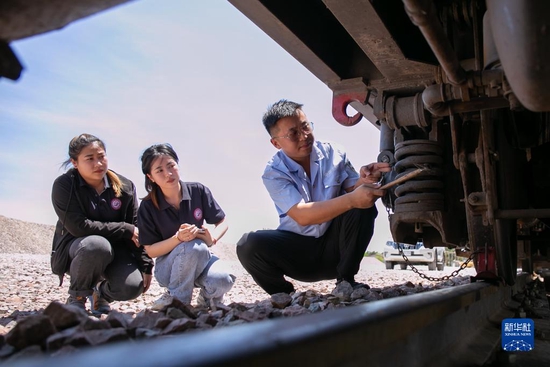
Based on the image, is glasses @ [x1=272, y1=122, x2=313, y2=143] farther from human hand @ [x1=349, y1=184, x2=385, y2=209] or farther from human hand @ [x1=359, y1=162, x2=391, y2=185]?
human hand @ [x1=349, y1=184, x2=385, y2=209]

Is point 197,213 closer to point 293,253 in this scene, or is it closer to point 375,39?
point 293,253

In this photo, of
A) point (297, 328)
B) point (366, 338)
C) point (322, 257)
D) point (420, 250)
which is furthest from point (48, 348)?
point (420, 250)

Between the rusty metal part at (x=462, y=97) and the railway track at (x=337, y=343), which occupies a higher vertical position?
the rusty metal part at (x=462, y=97)

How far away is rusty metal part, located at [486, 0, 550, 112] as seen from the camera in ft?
3.76

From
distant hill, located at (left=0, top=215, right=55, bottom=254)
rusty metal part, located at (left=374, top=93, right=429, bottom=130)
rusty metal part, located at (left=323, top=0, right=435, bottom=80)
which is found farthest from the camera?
distant hill, located at (left=0, top=215, right=55, bottom=254)

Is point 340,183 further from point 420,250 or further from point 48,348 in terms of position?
point 420,250

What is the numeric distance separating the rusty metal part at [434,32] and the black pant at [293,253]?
1.57 m

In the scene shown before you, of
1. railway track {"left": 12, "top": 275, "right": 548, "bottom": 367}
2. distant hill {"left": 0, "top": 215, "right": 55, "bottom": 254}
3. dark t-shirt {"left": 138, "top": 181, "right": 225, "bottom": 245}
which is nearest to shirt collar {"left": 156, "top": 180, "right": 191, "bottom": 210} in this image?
dark t-shirt {"left": 138, "top": 181, "right": 225, "bottom": 245}

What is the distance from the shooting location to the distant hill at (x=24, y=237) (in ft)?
57.5

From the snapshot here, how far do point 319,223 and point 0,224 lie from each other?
1961cm

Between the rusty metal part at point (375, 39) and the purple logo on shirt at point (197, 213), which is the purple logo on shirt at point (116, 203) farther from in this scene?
the rusty metal part at point (375, 39)

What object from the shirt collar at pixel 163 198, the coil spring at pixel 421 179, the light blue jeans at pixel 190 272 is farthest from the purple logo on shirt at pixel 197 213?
the coil spring at pixel 421 179

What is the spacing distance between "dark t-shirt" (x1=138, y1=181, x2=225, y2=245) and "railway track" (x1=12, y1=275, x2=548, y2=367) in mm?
1955

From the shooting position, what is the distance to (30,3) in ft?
2.26
